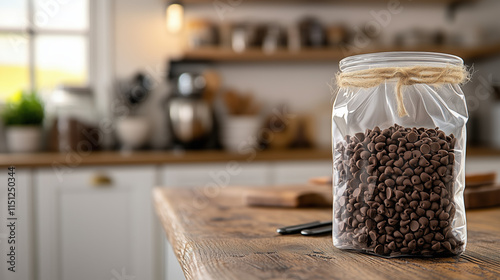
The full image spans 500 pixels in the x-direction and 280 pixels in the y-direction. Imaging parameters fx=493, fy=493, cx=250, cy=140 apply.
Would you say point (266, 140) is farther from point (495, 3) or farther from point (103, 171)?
point (495, 3)

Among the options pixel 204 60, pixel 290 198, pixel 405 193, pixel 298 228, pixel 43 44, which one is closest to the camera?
pixel 405 193

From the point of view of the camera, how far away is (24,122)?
8.52 feet

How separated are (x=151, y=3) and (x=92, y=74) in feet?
1.73

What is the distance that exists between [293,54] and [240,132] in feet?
1.71

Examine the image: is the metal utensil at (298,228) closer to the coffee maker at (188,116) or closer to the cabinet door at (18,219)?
the cabinet door at (18,219)

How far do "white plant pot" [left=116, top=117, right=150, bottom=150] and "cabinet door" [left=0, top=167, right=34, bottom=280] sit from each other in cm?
62

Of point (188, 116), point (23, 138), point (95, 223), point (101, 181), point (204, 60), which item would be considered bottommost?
point (95, 223)

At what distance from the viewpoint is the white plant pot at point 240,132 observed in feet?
8.81

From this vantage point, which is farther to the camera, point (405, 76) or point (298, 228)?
point (298, 228)

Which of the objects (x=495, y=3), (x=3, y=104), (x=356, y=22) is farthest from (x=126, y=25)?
(x=495, y=3)

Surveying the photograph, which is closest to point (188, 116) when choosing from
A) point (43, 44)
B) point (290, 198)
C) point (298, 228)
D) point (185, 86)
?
point (185, 86)

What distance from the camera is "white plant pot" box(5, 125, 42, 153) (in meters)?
2.54

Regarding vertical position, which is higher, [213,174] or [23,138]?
[23,138]

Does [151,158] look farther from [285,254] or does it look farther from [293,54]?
[285,254]
